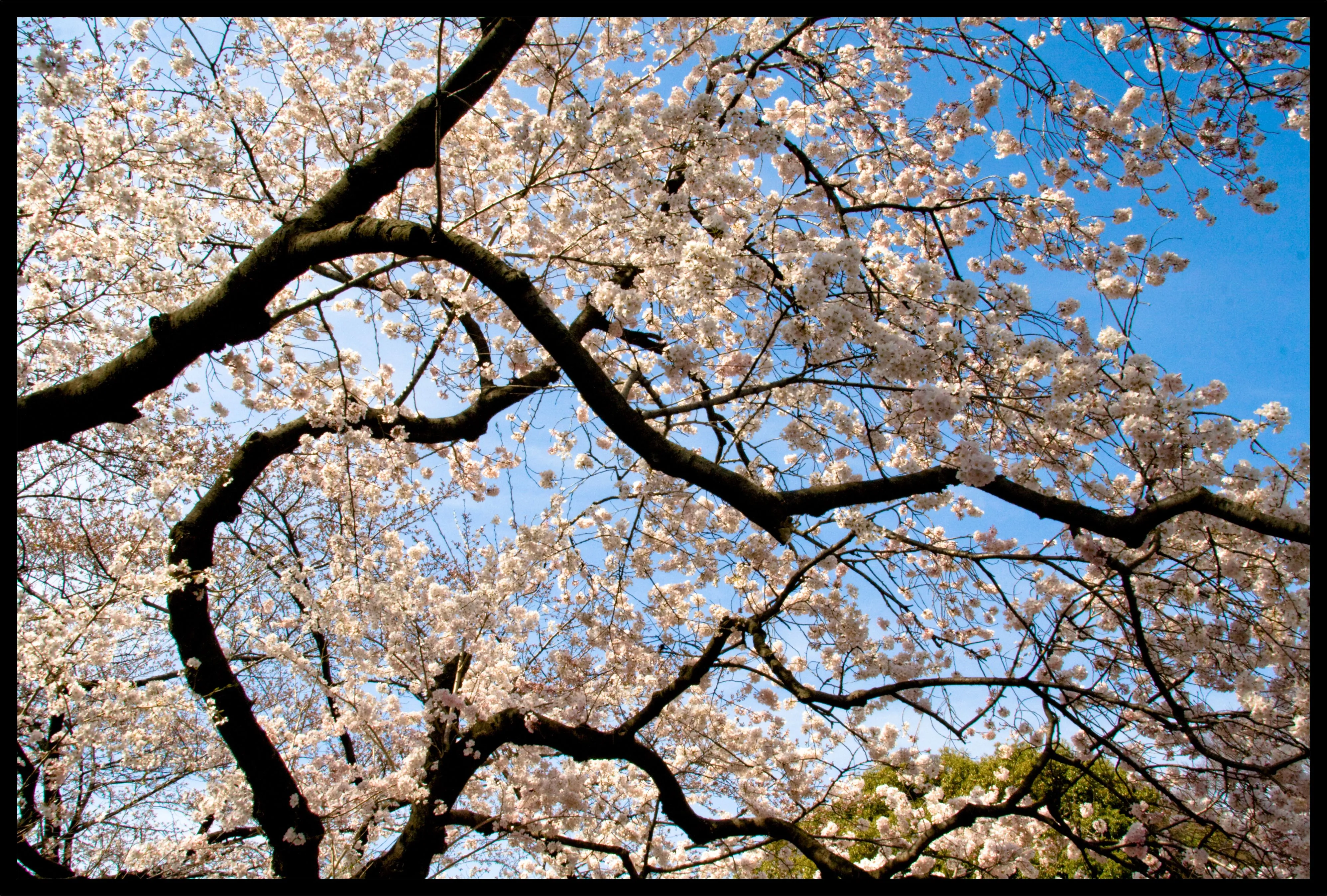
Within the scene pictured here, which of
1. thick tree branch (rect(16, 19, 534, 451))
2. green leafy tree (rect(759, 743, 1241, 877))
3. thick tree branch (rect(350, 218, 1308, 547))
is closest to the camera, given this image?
thick tree branch (rect(350, 218, 1308, 547))

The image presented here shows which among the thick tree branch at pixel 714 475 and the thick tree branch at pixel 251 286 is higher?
the thick tree branch at pixel 251 286

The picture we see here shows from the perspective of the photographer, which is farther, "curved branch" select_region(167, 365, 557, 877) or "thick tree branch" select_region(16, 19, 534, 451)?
"curved branch" select_region(167, 365, 557, 877)

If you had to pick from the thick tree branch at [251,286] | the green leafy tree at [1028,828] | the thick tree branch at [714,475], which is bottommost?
the green leafy tree at [1028,828]

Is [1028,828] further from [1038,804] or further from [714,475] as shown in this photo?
[714,475]

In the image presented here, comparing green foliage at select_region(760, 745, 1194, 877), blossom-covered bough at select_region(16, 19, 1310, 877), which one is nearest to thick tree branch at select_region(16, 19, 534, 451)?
blossom-covered bough at select_region(16, 19, 1310, 877)

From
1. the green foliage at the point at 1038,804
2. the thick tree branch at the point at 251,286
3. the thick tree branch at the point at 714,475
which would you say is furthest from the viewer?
the green foliage at the point at 1038,804

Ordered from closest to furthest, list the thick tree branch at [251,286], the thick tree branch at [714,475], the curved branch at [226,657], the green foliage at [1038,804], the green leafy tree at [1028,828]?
the thick tree branch at [714,475] < the thick tree branch at [251,286] < the green leafy tree at [1028,828] < the green foliage at [1038,804] < the curved branch at [226,657]

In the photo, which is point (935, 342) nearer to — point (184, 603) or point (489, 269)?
point (489, 269)

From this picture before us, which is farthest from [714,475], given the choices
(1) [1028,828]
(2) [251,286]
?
(1) [1028,828]

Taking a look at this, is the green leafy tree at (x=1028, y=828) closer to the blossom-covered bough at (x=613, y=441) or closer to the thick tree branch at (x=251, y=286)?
the blossom-covered bough at (x=613, y=441)

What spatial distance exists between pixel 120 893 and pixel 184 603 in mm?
2387

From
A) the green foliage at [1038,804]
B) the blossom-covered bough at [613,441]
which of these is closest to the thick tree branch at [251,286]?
the blossom-covered bough at [613,441]

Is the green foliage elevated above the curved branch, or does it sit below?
below

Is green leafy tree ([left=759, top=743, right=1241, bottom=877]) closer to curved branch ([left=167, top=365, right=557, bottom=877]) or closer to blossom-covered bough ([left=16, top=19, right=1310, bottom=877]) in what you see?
blossom-covered bough ([left=16, top=19, right=1310, bottom=877])
